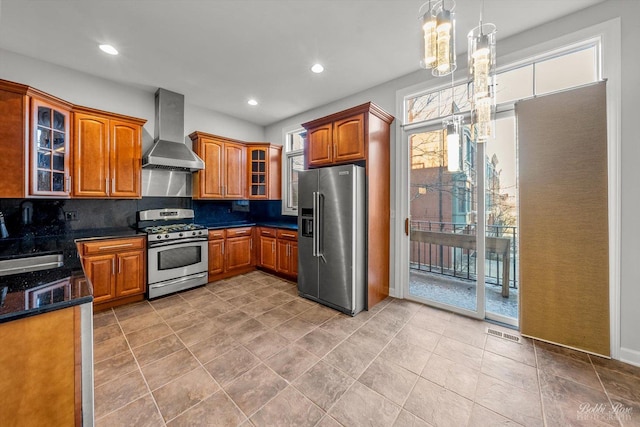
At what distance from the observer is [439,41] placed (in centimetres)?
113

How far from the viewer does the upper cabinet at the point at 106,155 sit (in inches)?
116

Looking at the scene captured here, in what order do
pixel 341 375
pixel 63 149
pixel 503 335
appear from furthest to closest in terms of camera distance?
pixel 63 149 < pixel 503 335 < pixel 341 375

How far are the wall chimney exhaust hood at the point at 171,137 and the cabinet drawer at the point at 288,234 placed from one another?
1616 millimetres

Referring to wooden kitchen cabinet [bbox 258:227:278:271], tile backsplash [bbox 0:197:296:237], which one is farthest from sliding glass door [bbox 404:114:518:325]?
tile backsplash [bbox 0:197:296:237]

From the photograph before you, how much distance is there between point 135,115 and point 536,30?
499 centimetres

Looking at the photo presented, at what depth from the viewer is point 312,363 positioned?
2021 millimetres

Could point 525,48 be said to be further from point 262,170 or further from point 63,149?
point 63,149

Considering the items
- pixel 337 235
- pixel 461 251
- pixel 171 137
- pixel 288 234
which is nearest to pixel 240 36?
pixel 171 137

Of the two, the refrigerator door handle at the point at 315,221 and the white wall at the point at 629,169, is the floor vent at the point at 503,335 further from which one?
the refrigerator door handle at the point at 315,221

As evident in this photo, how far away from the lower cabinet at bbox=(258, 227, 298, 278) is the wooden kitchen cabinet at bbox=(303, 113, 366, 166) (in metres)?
1.27

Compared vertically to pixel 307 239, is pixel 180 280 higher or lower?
lower

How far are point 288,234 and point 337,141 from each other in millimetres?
1675

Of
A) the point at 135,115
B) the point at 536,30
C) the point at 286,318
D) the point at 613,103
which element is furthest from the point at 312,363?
the point at 135,115

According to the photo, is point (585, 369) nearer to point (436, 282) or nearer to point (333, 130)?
→ point (436, 282)
